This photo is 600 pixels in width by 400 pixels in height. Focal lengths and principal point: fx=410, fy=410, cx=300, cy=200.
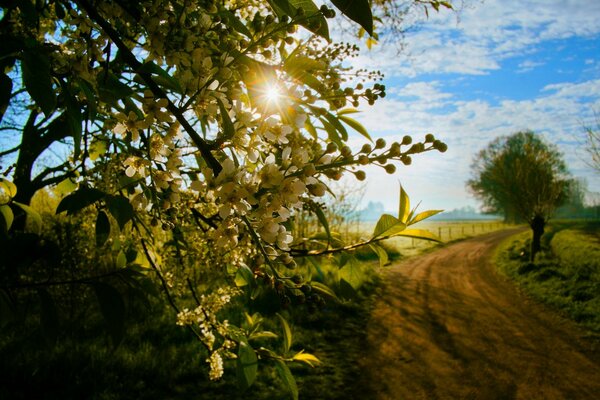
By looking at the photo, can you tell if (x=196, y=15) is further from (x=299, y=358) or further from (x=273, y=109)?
(x=299, y=358)

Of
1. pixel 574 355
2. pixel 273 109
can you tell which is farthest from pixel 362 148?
pixel 574 355

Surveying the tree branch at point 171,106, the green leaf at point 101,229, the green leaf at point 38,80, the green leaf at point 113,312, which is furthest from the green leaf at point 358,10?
the green leaf at point 101,229

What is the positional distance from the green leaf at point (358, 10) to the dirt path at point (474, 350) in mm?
5106

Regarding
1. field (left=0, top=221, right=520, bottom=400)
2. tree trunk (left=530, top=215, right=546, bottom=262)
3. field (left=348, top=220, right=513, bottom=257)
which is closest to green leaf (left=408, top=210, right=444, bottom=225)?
field (left=348, top=220, right=513, bottom=257)

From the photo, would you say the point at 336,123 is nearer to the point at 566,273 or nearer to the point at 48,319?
A: the point at 48,319

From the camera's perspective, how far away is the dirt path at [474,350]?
5148 mm

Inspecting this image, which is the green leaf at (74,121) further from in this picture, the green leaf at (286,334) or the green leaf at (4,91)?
the green leaf at (286,334)

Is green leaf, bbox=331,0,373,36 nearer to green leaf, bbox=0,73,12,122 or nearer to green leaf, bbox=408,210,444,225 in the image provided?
green leaf, bbox=0,73,12,122

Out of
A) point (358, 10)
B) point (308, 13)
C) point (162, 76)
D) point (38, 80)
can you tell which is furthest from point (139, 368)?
point (358, 10)

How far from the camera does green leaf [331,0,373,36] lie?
544 mm

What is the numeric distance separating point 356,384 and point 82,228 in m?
4.56

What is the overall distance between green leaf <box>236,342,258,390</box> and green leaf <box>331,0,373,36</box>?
1058mm

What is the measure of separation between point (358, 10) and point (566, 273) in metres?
12.6

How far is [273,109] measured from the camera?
995 millimetres
